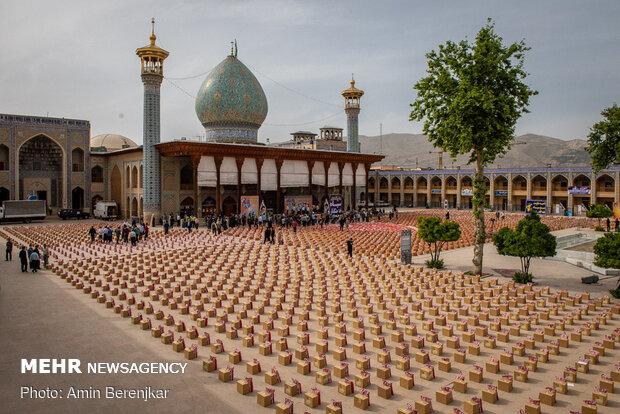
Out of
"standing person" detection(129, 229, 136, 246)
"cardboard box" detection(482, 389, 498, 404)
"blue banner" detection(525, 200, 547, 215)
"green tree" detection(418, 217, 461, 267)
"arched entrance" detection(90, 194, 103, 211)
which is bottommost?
"cardboard box" detection(482, 389, 498, 404)

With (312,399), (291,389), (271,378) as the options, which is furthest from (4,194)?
(312,399)

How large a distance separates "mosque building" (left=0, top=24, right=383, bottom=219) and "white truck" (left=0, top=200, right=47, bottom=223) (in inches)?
246

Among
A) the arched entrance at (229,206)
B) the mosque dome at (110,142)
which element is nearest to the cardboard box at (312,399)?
the arched entrance at (229,206)

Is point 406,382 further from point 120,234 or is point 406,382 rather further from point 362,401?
point 120,234

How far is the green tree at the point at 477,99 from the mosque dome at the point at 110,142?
5484cm

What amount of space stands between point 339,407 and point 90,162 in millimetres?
52262

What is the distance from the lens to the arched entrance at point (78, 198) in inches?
2007

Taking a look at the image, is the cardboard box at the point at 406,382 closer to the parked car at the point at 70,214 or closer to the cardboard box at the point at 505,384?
the cardboard box at the point at 505,384

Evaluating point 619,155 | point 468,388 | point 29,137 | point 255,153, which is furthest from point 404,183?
point 468,388

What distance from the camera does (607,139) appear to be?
2950 centimetres

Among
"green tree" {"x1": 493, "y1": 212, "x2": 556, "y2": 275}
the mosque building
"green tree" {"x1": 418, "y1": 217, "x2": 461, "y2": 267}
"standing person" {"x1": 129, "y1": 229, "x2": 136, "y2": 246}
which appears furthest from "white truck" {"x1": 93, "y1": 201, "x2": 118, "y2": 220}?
"green tree" {"x1": 493, "y1": 212, "x2": 556, "y2": 275}

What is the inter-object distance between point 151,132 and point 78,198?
1838 cm

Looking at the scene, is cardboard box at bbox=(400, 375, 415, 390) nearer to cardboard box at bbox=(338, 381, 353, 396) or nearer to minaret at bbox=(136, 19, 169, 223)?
cardboard box at bbox=(338, 381, 353, 396)

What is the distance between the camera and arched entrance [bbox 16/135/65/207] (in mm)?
48525
